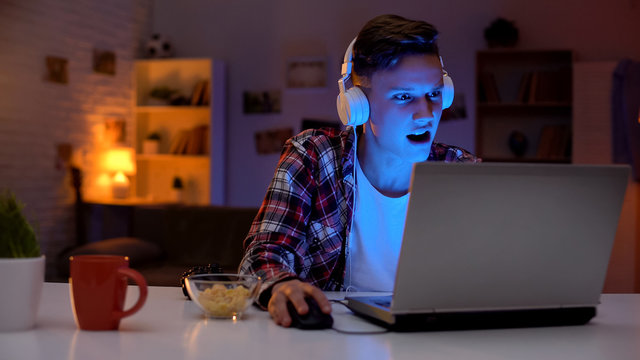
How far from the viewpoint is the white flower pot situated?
0.90 meters

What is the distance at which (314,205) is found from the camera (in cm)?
160

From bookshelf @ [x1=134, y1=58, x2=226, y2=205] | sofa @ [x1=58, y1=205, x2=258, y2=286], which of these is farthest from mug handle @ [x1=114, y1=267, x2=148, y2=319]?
bookshelf @ [x1=134, y1=58, x2=226, y2=205]

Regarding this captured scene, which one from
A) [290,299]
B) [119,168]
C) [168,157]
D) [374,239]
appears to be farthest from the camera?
[168,157]

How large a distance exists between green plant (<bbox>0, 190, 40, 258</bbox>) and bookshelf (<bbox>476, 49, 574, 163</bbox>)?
4.49m

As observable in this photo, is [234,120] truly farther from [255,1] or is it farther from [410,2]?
[410,2]

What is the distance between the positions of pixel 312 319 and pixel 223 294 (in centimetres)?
16

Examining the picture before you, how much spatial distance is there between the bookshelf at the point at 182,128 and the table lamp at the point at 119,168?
16cm

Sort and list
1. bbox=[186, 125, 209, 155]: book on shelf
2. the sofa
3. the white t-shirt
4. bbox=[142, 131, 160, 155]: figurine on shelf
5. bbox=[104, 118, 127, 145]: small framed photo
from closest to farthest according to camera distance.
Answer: the white t-shirt
the sofa
bbox=[104, 118, 127, 145]: small framed photo
bbox=[186, 125, 209, 155]: book on shelf
bbox=[142, 131, 160, 155]: figurine on shelf

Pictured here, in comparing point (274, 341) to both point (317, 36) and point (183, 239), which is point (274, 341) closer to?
point (183, 239)

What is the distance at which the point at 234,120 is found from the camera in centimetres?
586

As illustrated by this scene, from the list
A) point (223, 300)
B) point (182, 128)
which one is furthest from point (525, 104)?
point (223, 300)

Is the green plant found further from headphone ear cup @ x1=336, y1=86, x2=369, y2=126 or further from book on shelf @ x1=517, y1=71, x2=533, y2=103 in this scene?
book on shelf @ x1=517, y1=71, x2=533, y2=103

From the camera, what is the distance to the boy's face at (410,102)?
1.45m

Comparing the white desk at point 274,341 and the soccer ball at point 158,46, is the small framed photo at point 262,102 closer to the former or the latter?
the soccer ball at point 158,46
